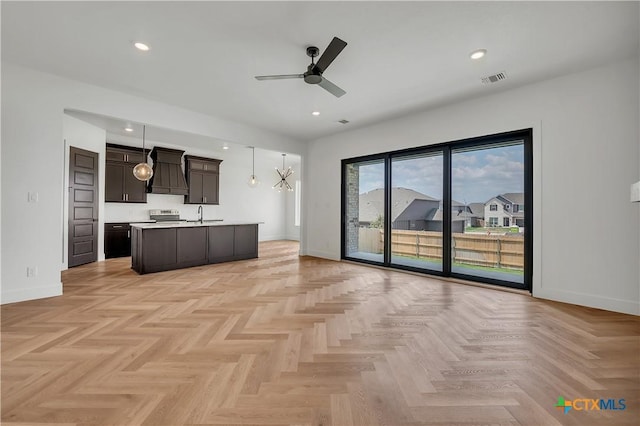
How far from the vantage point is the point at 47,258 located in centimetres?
353

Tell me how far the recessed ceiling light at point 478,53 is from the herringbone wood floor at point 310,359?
2831 millimetres

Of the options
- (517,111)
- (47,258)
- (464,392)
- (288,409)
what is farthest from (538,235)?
(47,258)

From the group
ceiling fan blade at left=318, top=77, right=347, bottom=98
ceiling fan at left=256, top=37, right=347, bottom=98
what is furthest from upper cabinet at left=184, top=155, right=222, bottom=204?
ceiling fan blade at left=318, top=77, right=347, bottom=98

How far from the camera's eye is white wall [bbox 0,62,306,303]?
10.7 feet

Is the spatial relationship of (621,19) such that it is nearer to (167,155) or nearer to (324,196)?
(324,196)

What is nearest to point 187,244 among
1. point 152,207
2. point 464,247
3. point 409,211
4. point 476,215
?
point 152,207

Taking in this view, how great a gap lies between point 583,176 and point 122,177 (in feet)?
28.2

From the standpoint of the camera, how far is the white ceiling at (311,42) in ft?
7.85

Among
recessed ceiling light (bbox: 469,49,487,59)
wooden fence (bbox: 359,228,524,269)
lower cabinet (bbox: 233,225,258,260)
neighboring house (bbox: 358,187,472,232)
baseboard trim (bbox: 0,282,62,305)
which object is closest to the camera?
recessed ceiling light (bbox: 469,49,487,59)

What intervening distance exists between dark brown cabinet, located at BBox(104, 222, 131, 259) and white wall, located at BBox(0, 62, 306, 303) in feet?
9.88

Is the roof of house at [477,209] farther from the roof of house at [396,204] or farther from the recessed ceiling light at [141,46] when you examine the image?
the recessed ceiling light at [141,46]

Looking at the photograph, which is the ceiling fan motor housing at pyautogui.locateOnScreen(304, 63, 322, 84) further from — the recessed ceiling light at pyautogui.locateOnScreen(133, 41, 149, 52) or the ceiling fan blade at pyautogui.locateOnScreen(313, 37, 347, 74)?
the recessed ceiling light at pyautogui.locateOnScreen(133, 41, 149, 52)

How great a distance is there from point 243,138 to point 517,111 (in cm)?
463

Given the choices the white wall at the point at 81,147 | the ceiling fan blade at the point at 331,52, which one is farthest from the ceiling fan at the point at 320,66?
the white wall at the point at 81,147
